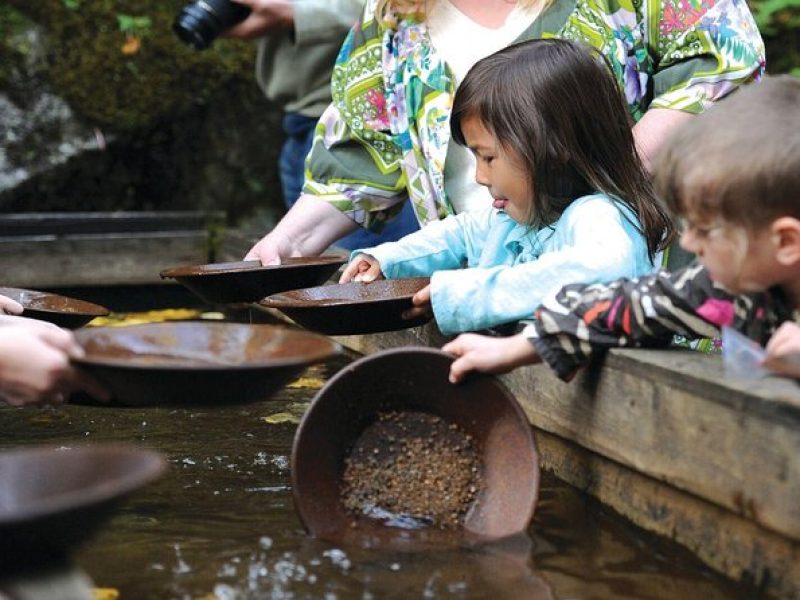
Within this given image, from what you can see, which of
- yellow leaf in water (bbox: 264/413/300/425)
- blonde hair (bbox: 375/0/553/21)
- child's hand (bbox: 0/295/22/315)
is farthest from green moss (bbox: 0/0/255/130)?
child's hand (bbox: 0/295/22/315)

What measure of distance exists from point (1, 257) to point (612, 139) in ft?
11.6

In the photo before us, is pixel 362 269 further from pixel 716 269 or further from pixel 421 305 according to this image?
pixel 716 269

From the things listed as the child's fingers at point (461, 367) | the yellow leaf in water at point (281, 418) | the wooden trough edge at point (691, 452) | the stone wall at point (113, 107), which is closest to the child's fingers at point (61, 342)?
the child's fingers at point (461, 367)

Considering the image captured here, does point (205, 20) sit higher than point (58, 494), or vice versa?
point (205, 20)

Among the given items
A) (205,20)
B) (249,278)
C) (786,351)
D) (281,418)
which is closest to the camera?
(786,351)

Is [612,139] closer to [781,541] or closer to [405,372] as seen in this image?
[405,372]

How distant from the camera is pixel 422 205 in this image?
161 inches

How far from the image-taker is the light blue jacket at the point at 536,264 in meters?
3.11

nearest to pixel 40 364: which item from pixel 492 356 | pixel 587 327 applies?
pixel 492 356

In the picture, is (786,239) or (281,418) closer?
(786,239)

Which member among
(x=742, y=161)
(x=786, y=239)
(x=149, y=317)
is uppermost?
(x=742, y=161)

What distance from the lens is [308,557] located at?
2631 mm

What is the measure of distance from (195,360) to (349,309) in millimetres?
Answer: 724

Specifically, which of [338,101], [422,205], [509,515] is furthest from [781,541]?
[338,101]
